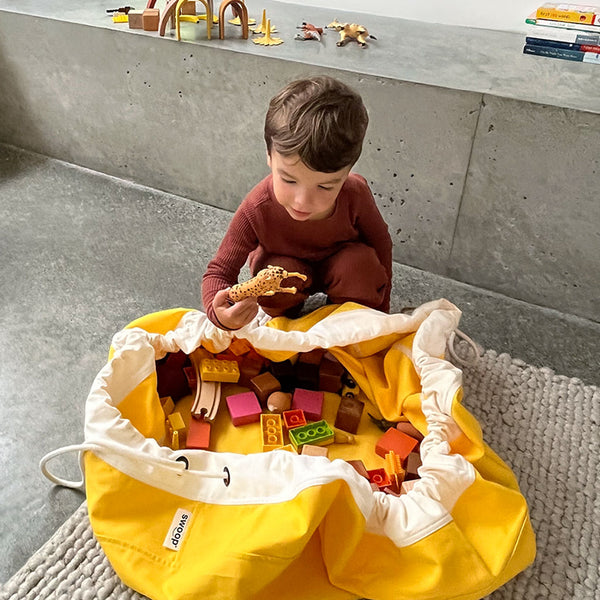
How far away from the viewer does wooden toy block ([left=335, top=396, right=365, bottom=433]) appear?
3.88 ft

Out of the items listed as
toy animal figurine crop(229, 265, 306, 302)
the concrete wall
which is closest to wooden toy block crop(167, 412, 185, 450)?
toy animal figurine crop(229, 265, 306, 302)

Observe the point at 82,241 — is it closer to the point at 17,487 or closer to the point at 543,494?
the point at 17,487

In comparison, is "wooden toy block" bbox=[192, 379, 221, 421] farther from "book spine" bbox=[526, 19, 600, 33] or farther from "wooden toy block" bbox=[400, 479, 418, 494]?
"book spine" bbox=[526, 19, 600, 33]

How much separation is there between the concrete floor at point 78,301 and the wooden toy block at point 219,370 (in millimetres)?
246

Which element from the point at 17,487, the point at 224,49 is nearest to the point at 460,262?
the point at 224,49

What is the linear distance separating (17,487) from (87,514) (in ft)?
0.48

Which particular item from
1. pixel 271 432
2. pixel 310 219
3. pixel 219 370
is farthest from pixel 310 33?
pixel 271 432

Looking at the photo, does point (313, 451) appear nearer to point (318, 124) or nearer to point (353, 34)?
point (318, 124)

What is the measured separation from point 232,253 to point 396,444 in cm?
45

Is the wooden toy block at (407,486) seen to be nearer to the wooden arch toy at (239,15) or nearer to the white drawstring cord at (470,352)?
the white drawstring cord at (470,352)

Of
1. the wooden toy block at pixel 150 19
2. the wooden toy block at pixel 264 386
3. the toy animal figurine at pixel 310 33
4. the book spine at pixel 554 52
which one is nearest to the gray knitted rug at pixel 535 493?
the wooden toy block at pixel 264 386

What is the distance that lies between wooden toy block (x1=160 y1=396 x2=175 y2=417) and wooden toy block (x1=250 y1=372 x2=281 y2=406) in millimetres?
152

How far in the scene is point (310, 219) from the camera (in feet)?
3.97

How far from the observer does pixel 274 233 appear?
1.23 m
